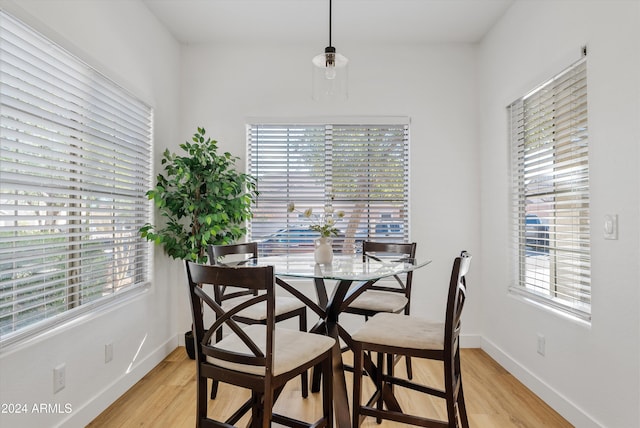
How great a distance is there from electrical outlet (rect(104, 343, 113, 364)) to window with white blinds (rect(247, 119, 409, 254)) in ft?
4.91

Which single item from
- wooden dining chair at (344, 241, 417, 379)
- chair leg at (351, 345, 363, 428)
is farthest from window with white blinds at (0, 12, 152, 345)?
wooden dining chair at (344, 241, 417, 379)

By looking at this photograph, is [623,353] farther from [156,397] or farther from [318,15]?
[318,15]

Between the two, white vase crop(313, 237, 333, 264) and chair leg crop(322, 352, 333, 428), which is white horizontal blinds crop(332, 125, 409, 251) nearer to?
white vase crop(313, 237, 333, 264)

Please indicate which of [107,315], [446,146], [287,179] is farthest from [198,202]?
[446,146]

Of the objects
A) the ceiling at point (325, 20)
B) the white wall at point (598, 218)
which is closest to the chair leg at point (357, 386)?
the white wall at point (598, 218)

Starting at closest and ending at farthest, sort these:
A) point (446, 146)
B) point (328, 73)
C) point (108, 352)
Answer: point (328, 73) < point (108, 352) < point (446, 146)

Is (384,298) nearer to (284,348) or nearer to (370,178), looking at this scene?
(284,348)

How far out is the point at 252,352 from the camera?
1.52 metres

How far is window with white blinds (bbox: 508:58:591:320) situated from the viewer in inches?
85.4

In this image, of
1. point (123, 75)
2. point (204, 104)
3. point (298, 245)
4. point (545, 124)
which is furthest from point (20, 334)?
point (545, 124)

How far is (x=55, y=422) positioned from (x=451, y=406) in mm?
1939

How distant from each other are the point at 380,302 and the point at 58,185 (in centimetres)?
201

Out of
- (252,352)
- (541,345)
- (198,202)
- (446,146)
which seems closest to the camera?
(252,352)

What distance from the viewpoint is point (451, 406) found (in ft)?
5.41
